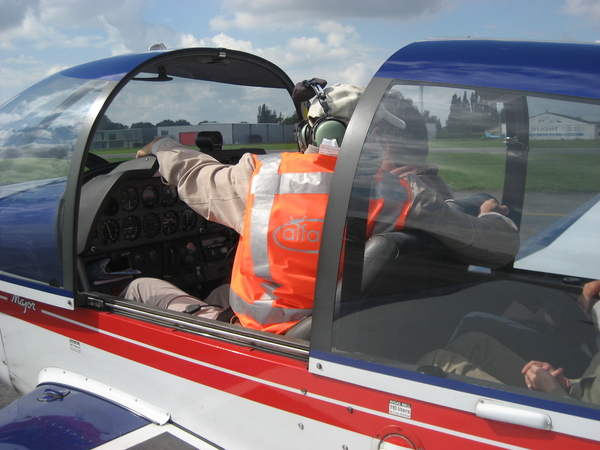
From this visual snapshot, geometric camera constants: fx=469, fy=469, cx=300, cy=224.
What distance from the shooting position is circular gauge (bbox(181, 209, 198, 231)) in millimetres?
3240

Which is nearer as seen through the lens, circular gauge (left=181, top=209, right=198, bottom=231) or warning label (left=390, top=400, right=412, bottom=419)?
warning label (left=390, top=400, right=412, bottom=419)

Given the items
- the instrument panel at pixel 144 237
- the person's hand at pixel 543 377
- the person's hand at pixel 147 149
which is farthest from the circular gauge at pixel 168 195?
the person's hand at pixel 543 377

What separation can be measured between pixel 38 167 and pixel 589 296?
228 cm

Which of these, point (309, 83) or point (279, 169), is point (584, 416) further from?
point (309, 83)

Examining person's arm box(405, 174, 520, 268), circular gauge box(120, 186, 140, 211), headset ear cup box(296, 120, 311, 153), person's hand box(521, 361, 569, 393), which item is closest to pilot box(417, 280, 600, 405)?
person's hand box(521, 361, 569, 393)

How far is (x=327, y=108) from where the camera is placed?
1802 millimetres

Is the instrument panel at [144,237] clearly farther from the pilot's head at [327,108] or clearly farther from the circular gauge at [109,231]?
the pilot's head at [327,108]

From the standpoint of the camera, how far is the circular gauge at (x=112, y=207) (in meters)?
2.67

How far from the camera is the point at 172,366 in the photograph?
68.4 inches

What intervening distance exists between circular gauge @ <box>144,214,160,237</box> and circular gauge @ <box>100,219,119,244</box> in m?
0.26

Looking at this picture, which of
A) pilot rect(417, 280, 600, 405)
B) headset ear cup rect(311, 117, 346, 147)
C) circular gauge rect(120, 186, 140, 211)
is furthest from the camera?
circular gauge rect(120, 186, 140, 211)

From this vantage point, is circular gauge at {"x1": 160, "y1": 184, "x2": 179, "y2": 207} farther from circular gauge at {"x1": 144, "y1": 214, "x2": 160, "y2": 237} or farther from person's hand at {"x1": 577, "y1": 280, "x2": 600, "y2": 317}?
person's hand at {"x1": 577, "y1": 280, "x2": 600, "y2": 317}

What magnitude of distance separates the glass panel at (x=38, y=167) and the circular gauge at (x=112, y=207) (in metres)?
0.47

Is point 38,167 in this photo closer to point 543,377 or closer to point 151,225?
point 151,225
